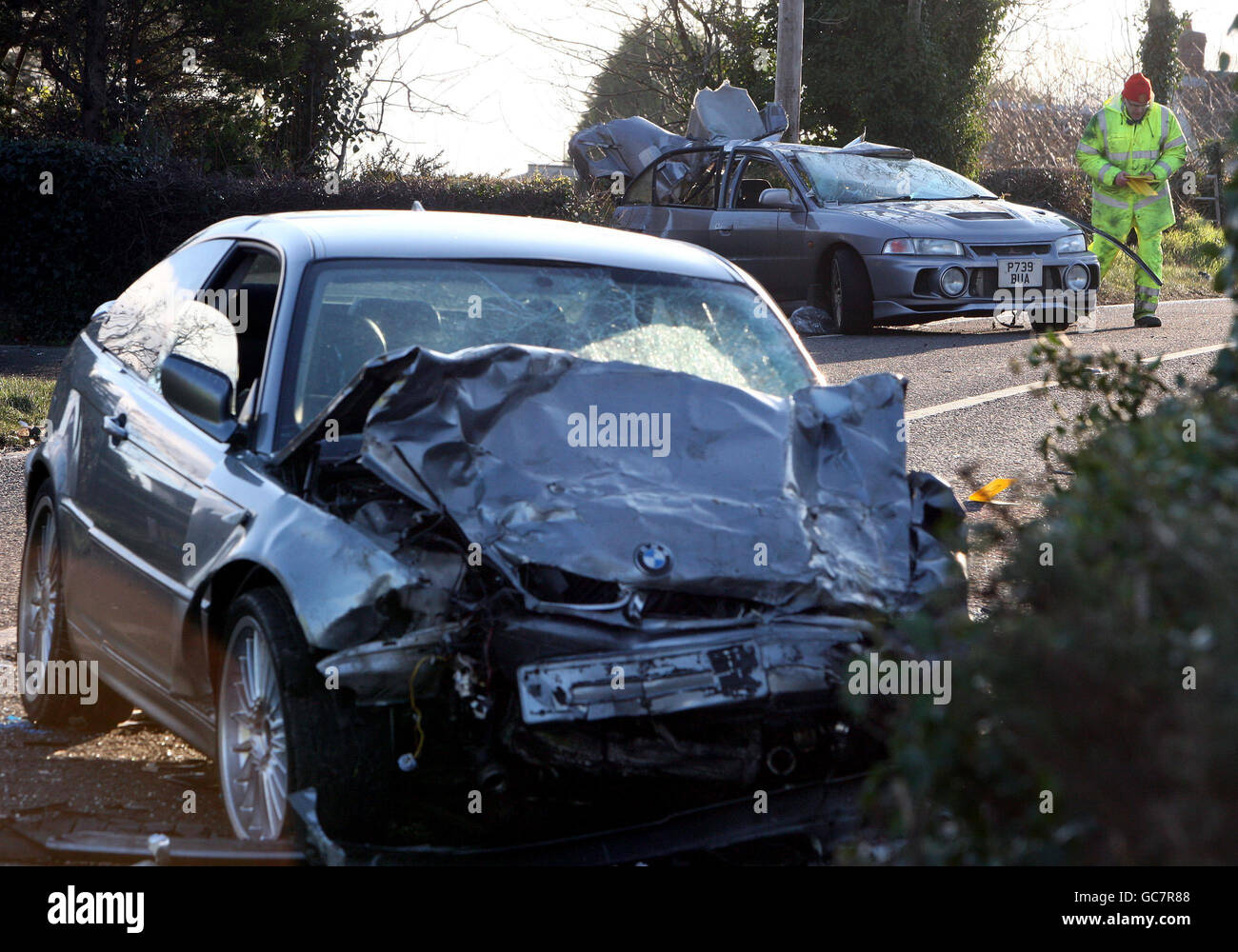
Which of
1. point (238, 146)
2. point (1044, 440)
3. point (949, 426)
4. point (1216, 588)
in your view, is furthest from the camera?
point (238, 146)

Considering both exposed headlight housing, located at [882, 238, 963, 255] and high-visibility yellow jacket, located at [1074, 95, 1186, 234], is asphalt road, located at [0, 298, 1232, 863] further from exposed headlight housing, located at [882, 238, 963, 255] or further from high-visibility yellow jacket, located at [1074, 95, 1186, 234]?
high-visibility yellow jacket, located at [1074, 95, 1186, 234]

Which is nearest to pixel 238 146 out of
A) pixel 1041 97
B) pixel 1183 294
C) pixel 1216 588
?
pixel 1183 294

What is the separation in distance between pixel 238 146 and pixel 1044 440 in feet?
51.7

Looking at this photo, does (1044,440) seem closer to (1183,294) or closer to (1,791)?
(1,791)

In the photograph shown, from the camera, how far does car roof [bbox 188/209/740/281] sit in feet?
13.6

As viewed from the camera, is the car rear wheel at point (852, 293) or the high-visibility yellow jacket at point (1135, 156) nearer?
the car rear wheel at point (852, 293)

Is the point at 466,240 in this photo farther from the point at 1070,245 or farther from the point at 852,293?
the point at 1070,245

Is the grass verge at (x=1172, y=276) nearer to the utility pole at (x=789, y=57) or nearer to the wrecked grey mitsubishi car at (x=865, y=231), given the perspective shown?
the wrecked grey mitsubishi car at (x=865, y=231)

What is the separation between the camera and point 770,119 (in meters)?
18.2

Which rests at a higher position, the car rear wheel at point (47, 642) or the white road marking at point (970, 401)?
the white road marking at point (970, 401)

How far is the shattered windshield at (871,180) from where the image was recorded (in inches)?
534

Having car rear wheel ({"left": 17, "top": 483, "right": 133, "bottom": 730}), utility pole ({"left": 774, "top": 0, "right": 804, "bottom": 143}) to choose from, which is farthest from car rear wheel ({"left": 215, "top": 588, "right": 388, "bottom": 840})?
utility pole ({"left": 774, "top": 0, "right": 804, "bottom": 143})

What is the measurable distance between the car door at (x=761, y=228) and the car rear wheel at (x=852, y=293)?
0.44m

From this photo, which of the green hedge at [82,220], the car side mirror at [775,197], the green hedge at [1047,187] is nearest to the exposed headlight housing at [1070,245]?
the car side mirror at [775,197]
